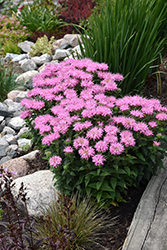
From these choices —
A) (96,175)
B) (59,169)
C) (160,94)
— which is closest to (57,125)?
(59,169)

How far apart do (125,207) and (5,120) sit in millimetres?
2890

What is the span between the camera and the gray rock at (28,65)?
20.3 feet

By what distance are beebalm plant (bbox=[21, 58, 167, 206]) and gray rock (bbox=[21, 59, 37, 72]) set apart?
353 cm

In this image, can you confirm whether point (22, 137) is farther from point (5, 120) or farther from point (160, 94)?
point (160, 94)

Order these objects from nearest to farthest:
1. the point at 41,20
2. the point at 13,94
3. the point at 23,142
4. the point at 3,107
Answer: the point at 23,142
the point at 3,107
the point at 13,94
the point at 41,20

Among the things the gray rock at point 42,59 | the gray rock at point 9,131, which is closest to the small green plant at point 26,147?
the gray rock at point 9,131

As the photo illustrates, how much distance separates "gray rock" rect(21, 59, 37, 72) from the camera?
6.19 m

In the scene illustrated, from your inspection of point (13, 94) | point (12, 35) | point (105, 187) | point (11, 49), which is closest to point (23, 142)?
point (13, 94)

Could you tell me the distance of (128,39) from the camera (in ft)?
11.4

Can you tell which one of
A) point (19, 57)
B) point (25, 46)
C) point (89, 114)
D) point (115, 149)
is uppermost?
point (89, 114)

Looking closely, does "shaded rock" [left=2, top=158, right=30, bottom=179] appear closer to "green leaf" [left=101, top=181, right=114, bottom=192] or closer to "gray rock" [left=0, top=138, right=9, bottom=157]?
"gray rock" [left=0, top=138, right=9, bottom=157]

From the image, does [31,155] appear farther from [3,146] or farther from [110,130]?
[110,130]

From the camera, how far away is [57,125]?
98.0 inches

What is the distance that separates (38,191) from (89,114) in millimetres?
1089
